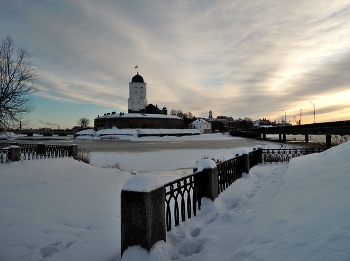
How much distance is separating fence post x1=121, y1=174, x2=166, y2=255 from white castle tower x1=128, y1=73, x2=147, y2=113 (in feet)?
339

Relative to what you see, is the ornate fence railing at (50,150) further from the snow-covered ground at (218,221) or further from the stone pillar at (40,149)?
the snow-covered ground at (218,221)

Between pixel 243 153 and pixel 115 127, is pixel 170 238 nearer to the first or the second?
pixel 243 153

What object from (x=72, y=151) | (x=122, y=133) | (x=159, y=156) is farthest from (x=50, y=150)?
(x=122, y=133)

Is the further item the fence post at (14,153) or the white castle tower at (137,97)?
the white castle tower at (137,97)

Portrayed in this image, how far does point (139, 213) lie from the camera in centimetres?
352

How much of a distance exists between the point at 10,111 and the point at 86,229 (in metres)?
14.1

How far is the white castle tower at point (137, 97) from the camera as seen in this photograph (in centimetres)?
10519

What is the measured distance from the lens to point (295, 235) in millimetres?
2715

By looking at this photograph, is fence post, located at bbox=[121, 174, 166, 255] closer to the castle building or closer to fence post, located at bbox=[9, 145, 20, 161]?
fence post, located at bbox=[9, 145, 20, 161]

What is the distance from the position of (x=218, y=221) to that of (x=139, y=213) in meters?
2.33

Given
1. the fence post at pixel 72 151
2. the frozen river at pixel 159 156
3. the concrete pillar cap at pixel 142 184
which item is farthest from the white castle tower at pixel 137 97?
the concrete pillar cap at pixel 142 184

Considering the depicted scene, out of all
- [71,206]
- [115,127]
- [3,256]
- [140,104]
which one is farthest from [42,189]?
[140,104]

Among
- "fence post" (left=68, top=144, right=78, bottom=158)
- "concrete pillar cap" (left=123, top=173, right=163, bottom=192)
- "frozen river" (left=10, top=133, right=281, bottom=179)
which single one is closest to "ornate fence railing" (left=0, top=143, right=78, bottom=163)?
"fence post" (left=68, top=144, right=78, bottom=158)

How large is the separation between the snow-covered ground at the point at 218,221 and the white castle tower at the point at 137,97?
96.0 m
